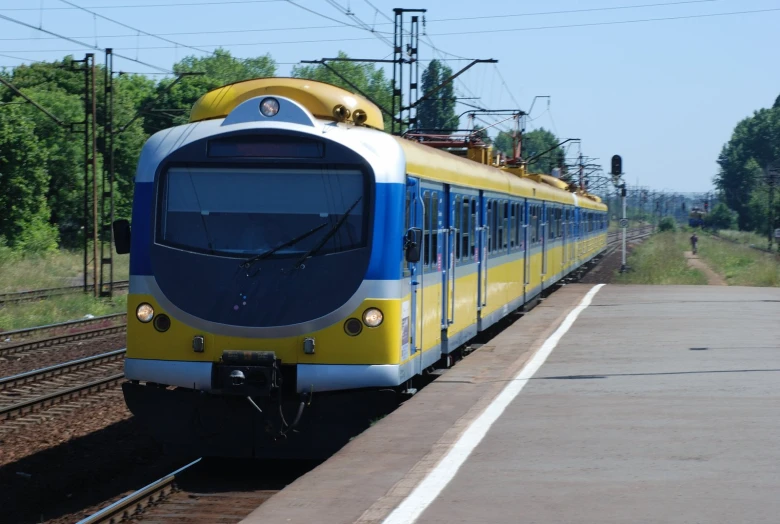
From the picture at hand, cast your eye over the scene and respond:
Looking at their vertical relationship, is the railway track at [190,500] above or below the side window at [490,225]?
below

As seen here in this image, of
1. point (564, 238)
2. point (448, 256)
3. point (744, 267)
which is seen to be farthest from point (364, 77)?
point (448, 256)

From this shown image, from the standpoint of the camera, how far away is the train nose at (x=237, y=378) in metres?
9.95

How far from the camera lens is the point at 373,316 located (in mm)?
10164

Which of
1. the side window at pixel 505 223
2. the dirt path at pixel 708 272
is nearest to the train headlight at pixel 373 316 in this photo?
the side window at pixel 505 223

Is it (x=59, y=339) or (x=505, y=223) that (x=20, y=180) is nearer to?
(x=59, y=339)

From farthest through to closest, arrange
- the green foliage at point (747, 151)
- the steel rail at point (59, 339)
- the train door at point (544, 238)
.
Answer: the green foliage at point (747, 151)
the train door at point (544, 238)
the steel rail at point (59, 339)

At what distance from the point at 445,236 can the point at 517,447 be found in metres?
4.93

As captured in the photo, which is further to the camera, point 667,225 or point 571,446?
point 667,225

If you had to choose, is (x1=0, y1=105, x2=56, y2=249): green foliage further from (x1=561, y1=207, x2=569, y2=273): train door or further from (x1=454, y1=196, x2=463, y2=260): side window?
(x1=454, y1=196, x2=463, y2=260): side window

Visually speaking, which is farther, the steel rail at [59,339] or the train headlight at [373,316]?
the steel rail at [59,339]

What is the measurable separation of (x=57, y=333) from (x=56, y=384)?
26.0ft

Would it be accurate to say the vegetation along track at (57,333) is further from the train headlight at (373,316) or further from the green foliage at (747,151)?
the green foliage at (747,151)

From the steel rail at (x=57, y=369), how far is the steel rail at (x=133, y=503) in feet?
21.9

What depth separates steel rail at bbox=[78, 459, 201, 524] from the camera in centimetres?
892
